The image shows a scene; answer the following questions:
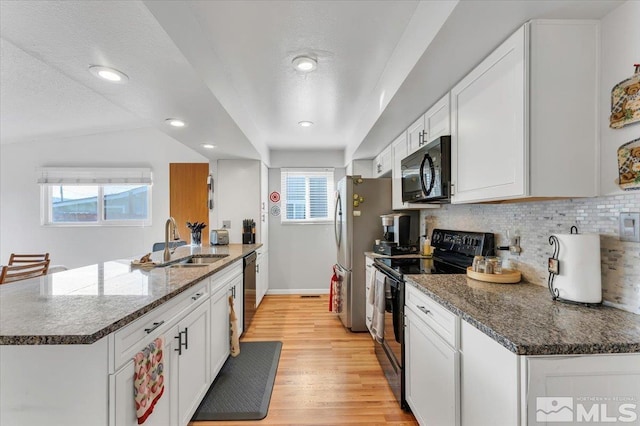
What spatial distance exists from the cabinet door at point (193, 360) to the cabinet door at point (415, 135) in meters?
2.07

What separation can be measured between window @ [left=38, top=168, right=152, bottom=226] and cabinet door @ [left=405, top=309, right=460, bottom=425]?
15.4ft

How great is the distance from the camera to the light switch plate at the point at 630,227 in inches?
42.4

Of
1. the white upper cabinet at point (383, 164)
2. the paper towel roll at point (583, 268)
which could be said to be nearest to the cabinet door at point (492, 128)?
the paper towel roll at point (583, 268)

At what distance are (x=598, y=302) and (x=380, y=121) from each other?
1.88 m

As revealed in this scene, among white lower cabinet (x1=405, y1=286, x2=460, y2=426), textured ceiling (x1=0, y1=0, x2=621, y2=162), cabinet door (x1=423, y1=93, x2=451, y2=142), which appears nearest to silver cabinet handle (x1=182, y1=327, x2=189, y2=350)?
white lower cabinet (x1=405, y1=286, x2=460, y2=426)

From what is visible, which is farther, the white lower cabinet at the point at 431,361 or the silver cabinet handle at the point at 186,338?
the silver cabinet handle at the point at 186,338

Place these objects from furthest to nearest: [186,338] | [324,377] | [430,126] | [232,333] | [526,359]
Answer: [232,333], [324,377], [430,126], [186,338], [526,359]

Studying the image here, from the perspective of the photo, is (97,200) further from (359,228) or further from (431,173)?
(431,173)

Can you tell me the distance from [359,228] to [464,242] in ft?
4.08

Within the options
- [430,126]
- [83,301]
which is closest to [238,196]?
[430,126]

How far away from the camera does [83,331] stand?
906 millimetres

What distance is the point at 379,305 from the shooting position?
224cm

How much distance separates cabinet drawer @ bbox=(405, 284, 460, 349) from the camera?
1250 mm

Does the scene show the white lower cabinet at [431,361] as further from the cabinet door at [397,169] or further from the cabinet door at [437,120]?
the cabinet door at [397,169]
